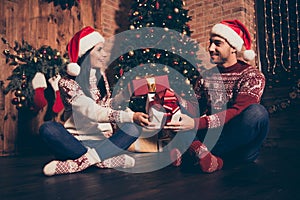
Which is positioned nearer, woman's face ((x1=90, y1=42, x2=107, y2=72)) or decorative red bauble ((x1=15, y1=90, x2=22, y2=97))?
woman's face ((x1=90, y1=42, x2=107, y2=72))

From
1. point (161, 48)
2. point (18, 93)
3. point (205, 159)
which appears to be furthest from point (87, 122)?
point (161, 48)

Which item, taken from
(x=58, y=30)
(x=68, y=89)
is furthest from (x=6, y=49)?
(x=68, y=89)

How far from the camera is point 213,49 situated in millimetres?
1875

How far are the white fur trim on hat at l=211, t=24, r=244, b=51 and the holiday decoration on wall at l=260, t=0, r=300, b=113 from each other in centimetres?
142

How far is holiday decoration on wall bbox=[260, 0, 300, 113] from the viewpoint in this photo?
10.2 feet

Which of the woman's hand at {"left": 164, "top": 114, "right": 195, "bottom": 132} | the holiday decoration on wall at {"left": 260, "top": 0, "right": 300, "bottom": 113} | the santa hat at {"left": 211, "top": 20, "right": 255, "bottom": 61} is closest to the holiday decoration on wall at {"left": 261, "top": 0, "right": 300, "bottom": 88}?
the holiday decoration on wall at {"left": 260, "top": 0, "right": 300, "bottom": 113}

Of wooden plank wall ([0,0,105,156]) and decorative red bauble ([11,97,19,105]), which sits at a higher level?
wooden plank wall ([0,0,105,156])

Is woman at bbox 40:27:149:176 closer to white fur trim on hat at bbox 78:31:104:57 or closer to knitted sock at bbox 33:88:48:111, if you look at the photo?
white fur trim on hat at bbox 78:31:104:57

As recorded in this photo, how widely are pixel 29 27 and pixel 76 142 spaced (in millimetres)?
1923

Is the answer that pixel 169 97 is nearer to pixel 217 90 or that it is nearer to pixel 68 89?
pixel 217 90

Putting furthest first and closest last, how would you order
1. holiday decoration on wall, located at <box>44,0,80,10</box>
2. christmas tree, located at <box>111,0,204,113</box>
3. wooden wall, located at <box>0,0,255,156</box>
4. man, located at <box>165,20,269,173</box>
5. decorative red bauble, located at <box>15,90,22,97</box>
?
1. holiday decoration on wall, located at <box>44,0,80,10</box>
2. christmas tree, located at <box>111,0,204,113</box>
3. wooden wall, located at <box>0,0,255,156</box>
4. decorative red bauble, located at <box>15,90,22,97</box>
5. man, located at <box>165,20,269,173</box>

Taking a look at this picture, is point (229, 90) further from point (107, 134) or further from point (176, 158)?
point (107, 134)

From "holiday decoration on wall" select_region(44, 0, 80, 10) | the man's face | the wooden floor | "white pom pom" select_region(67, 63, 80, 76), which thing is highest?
"holiday decoration on wall" select_region(44, 0, 80, 10)

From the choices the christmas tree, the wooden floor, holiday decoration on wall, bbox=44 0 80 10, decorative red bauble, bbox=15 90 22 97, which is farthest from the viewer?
holiday decoration on wall, bbox=44 0 80 10
